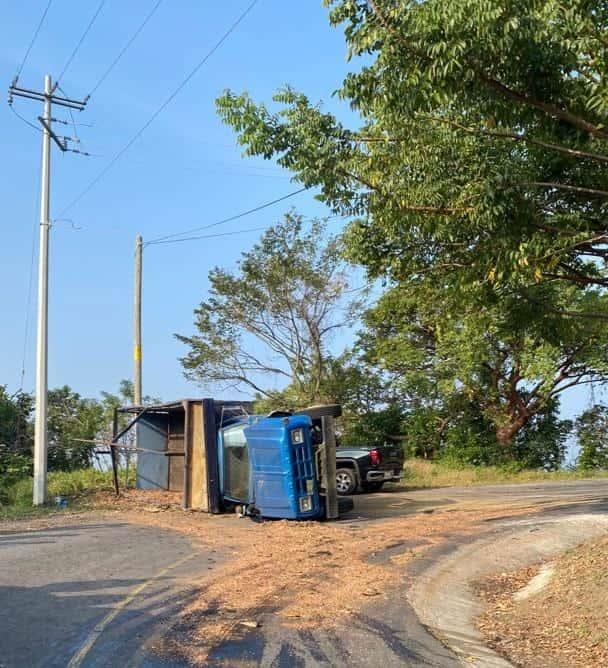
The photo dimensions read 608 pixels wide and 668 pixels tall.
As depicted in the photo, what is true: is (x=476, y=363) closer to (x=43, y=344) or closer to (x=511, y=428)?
(x=511, y=428)

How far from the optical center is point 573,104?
7.68 meters

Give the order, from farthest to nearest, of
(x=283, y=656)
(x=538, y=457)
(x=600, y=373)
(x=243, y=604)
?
1. (x=538, y=457)
2. (x=600, y=373)
3. (x=243, y=604)
4. (x=283, y=656)

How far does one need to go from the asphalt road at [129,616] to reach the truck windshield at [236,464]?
2557mm

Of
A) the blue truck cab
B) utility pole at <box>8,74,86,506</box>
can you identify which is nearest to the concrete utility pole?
utility pole at <box>8,74,86,506</box>

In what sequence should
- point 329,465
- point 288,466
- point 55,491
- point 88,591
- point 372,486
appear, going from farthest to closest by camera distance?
point 372,486 → point 55,491 → point 329,465 → point 288,466 → point 88,591

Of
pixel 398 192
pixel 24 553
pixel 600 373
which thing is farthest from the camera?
pixel 600 373

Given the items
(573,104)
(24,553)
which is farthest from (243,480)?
(573,104)

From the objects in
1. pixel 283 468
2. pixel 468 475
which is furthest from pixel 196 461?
pixel 468 475

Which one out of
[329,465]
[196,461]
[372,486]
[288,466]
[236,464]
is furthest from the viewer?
[372,486]

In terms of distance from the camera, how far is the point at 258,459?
44.7 feet

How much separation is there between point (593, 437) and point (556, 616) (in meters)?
24.4

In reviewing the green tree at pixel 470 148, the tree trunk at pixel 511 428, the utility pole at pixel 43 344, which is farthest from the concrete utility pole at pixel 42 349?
the tree trunk at pixel 511 428

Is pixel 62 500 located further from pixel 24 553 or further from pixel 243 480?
pixel 24 553

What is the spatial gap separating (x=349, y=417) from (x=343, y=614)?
2315 cm
